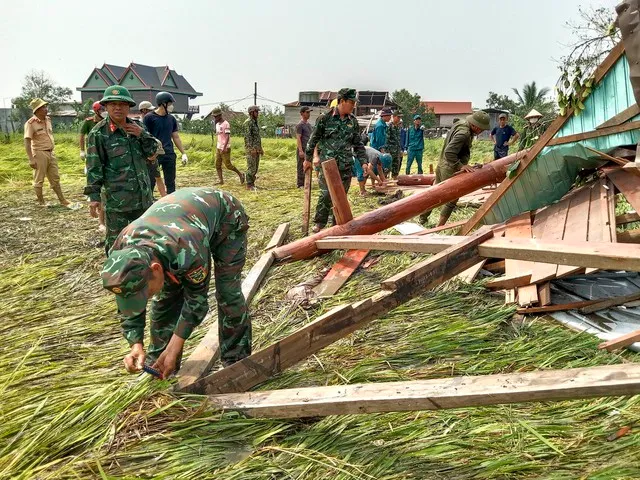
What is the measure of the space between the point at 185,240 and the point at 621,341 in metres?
2.67

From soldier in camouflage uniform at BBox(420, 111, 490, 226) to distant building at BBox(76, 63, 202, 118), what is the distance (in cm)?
5639

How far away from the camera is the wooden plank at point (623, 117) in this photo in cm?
343

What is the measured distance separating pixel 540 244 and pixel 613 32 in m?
1.76

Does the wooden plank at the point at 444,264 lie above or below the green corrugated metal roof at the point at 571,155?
below

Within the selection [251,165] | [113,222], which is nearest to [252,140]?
[251,165]

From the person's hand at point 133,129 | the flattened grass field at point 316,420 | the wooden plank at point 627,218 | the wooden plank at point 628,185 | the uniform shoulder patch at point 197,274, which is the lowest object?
the flattened grass field at point 316,420

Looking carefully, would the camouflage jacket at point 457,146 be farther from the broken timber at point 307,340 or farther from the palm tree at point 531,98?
the palm tree at point 531,98

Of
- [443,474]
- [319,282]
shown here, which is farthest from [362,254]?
[443,474]

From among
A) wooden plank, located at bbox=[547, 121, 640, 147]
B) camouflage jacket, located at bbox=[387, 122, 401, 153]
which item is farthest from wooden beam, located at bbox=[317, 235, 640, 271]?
camouflage jacket, located at bbox=[387, 122, 401, 153]

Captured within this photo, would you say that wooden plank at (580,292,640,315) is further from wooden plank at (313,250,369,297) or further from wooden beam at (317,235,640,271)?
wooden plank at (313,250,369,297)

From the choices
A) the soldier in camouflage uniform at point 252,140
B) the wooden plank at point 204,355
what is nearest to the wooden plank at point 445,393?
the wooden plank at point 204,355

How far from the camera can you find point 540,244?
2916mm

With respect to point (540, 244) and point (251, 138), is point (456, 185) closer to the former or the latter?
point (540, 244)

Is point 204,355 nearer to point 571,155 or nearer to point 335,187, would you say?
point 335,187
